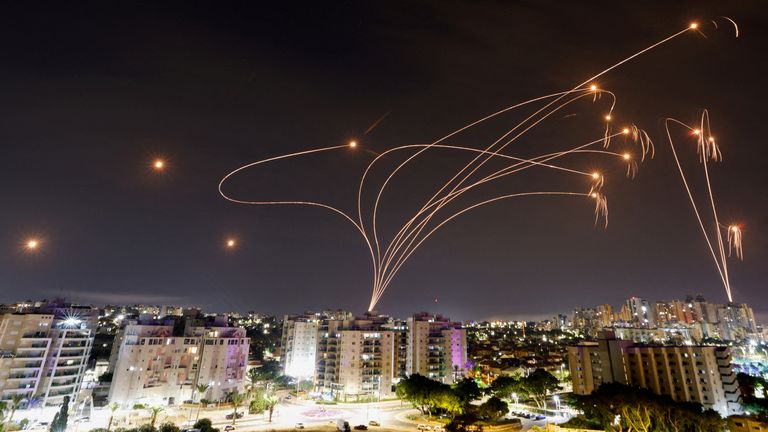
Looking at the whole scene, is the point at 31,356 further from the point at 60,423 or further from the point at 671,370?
the point at 671,370

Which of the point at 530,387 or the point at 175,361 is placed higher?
the point at 175,361

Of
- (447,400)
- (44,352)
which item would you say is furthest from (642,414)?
(44,352)

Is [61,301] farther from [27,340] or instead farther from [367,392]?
[367,392]

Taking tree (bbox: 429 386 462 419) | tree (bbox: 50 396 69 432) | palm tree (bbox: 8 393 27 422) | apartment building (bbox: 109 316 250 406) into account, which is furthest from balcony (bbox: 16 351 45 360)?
tree (bbox: 429 386 462 419)

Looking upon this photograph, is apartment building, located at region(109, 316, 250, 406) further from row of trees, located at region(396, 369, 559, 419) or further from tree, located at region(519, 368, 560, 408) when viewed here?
tree, located at region(519, 368, 560, 408)

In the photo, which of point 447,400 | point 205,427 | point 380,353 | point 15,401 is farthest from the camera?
point 380,353
